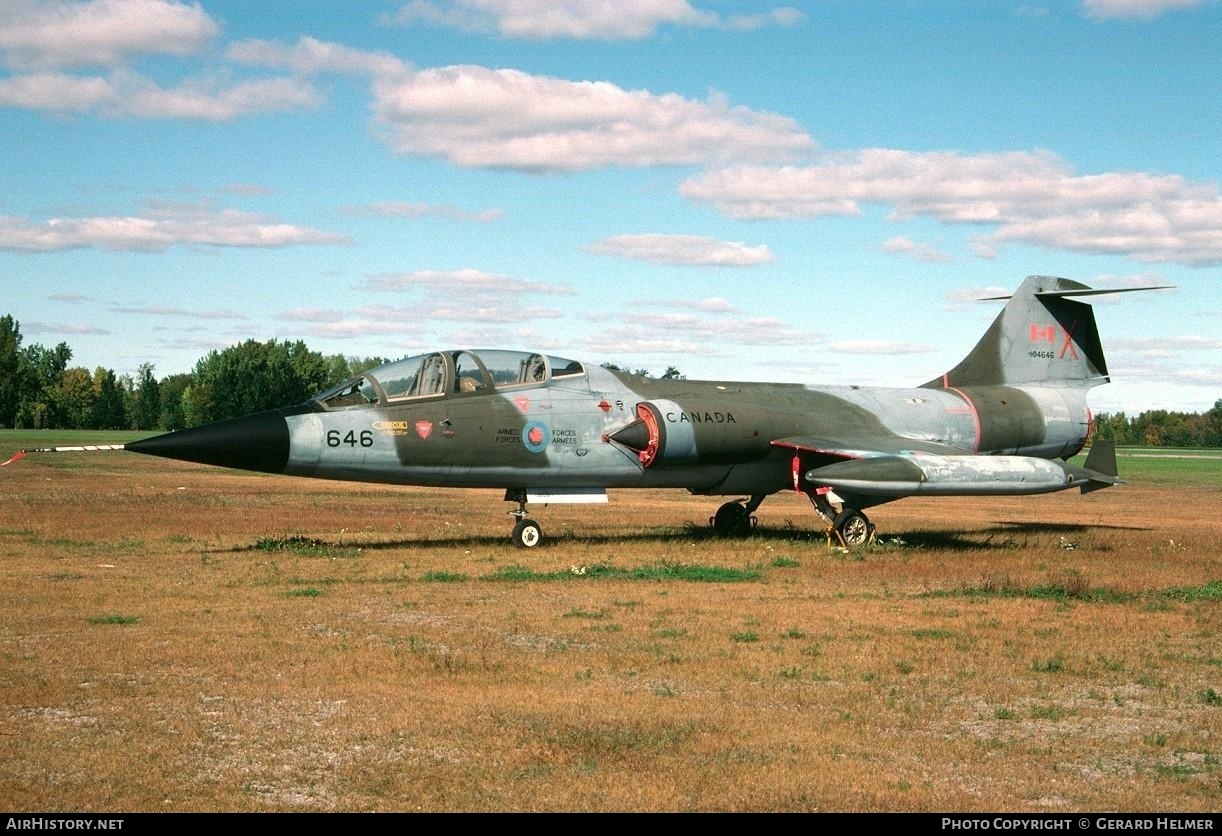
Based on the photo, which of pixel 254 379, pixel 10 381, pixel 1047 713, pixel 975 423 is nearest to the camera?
pixel 1047 713

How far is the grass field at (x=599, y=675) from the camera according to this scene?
7.36 m

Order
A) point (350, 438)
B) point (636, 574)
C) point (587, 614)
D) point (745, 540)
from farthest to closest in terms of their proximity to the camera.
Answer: point (745, 540), point (350, 438), point (636, 574), point (587, 614)

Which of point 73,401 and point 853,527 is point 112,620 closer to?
point 853,527

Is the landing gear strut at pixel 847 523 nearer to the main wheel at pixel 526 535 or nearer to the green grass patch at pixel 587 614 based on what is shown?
the main wheel at pixel 526 535

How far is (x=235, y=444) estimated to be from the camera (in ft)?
59.0

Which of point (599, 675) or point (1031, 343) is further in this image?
point (1031, 343)

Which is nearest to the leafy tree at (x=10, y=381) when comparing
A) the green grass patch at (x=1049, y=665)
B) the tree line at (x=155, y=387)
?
the tree line at (x=155, y=387)

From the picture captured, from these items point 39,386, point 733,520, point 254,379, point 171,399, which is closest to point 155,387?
point 171,399

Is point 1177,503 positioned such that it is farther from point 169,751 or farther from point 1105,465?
point 169,751

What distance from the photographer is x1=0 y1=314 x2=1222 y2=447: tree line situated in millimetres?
106625

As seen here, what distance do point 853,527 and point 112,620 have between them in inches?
514

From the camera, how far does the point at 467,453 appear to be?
1995cm

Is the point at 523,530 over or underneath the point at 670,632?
over

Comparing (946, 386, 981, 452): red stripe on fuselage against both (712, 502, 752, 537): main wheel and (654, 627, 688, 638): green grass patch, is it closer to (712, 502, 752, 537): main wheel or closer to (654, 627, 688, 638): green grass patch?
(712, 502, 752, 537): main wheel
